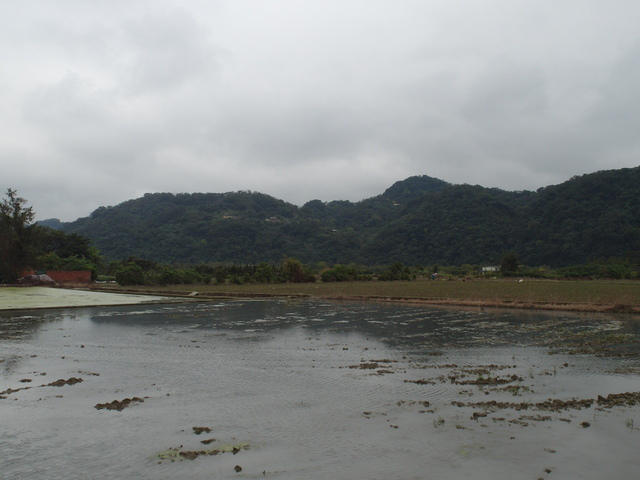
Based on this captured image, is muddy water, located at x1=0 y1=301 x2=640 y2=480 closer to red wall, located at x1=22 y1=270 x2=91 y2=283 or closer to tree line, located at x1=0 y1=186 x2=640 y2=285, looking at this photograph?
tree line, located at x1=0 y1=186 x2=640 y2=285

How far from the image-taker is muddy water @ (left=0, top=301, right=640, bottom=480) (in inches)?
255

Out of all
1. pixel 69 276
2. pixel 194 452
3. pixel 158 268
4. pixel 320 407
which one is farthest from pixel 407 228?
pixel 194 452

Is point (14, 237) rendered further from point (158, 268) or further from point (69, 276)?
point (158, 268)

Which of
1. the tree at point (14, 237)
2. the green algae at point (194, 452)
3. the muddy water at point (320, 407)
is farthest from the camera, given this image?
the tree at point (14, 237)

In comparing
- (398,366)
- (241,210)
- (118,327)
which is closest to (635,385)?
(398,366)

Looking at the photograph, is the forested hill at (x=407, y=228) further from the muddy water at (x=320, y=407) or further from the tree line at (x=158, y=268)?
the muddy water at (x=320, y=407)

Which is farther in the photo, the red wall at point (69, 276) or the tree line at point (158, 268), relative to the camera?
the red wall at point (69, 276)

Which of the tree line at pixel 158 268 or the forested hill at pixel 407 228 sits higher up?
the forested hill at pixel 407 228

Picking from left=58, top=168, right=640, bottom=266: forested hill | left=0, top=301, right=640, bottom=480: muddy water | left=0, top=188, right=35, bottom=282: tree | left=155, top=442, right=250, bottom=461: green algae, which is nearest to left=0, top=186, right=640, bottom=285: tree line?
left=0, top=188, right=35, bottom=282: tree

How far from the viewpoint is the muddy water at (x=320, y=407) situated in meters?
6.48

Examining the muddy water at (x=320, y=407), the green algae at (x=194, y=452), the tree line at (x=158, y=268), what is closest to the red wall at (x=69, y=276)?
the tree line at (x=158, y=268)

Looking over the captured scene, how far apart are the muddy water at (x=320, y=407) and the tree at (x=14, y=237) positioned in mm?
46720

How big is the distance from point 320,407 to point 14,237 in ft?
202

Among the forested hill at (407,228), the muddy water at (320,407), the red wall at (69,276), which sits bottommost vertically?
the muddy water at (320,407)
